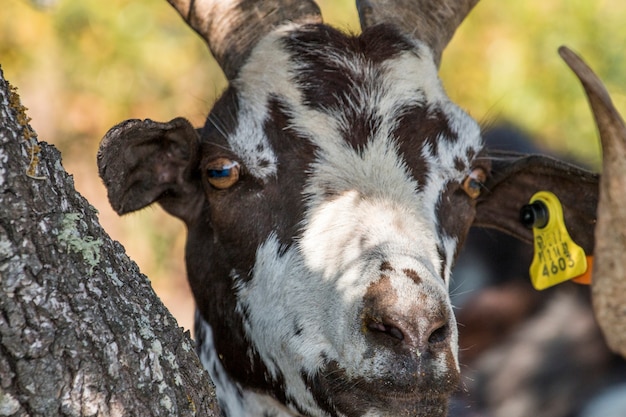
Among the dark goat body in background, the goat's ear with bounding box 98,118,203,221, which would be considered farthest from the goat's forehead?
the dark goat body in background

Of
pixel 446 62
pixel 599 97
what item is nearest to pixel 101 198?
pixel 446 62

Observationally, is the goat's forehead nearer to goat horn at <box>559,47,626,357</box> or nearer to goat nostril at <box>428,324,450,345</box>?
goat horn at <box>559,47,626,357</box>

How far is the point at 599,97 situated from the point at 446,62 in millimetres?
8825

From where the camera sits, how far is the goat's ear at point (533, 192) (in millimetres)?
5066

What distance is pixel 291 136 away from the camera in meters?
4.33

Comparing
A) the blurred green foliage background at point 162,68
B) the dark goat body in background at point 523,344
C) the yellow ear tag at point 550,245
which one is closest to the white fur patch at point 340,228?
the yellow ear tag at point 550,245

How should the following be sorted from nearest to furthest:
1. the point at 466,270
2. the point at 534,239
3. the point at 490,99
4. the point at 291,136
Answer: the point at 291,136 → the point at 534,239 → the point at 466,270 → the point at 490,99

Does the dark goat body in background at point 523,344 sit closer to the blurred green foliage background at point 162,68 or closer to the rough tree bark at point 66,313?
the rough tree bark at point 66,313

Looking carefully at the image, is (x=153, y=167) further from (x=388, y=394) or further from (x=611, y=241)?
(x=611, y=241)

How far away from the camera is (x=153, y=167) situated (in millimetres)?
4562

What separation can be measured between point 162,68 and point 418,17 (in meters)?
8.22

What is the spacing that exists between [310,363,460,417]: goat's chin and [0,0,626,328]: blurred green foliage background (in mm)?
7959

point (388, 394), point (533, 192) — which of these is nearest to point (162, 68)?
point (533, 192)

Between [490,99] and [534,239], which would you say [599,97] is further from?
[490,99]
